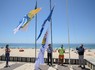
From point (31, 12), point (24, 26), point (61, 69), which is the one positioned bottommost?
point (61, 69)

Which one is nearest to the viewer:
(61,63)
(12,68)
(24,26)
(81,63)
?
(24,26)

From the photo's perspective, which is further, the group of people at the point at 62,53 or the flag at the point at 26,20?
the group of people at the point at 62,53

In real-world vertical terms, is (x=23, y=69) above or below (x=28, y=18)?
below

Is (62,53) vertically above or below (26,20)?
below

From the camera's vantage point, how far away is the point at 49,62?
1947 centimetres

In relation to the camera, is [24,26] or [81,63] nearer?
[24,26]

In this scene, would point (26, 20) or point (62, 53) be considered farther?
point (62, 53)

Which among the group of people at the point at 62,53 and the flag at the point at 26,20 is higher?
the flag at the point at 26,20

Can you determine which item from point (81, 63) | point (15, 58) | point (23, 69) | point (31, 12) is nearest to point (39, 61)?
point (23, 69)

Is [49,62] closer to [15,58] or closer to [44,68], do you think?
[44,68]

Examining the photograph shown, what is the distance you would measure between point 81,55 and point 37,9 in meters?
5.30

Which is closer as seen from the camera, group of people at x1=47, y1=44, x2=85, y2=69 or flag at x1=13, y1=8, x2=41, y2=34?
flag at x1=13, y1=8, x2=41, y2=34

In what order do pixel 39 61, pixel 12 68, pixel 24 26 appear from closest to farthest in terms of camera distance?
pixel 39 61 → pixel 24 26 → pixel 12 68

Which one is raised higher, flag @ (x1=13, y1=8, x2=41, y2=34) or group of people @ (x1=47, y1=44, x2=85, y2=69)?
flag @ (x1=13, y1=8, x2=41, y2=34)
